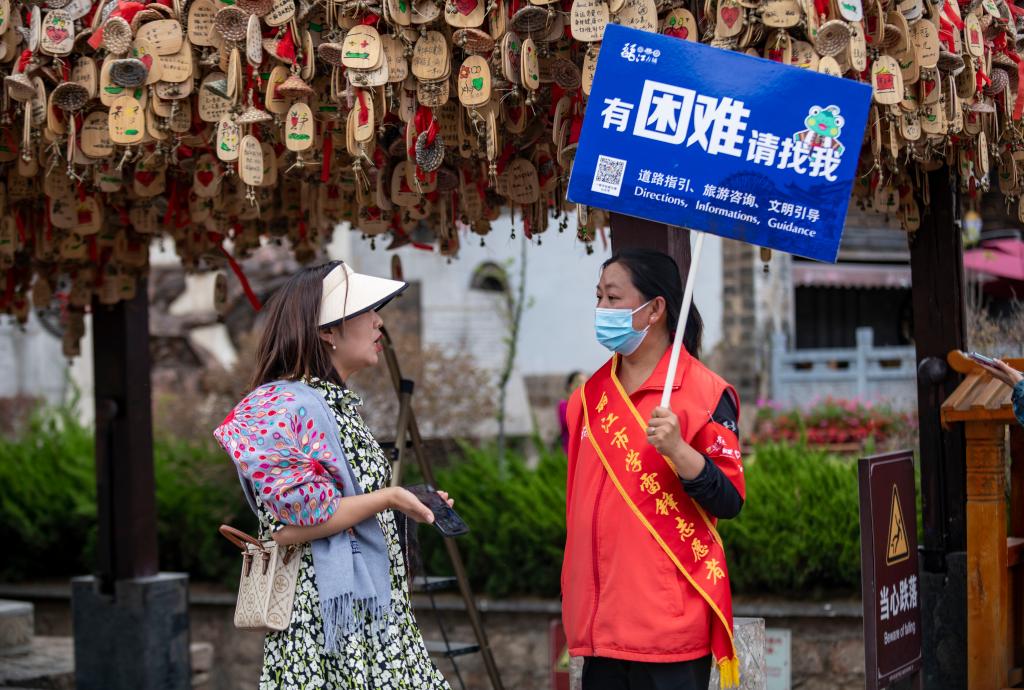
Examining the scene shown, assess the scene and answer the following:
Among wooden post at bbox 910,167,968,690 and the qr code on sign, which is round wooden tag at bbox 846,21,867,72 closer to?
the qr code on sign

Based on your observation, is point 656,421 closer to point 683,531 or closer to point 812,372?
point 683,531

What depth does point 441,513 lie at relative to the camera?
3129mm

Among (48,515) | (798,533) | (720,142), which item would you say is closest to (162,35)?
(720,142)

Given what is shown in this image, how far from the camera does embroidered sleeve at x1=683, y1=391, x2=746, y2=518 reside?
2.94 metres

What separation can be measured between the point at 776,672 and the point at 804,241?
3.58 m

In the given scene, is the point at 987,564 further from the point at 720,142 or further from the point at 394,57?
the point at 394,57

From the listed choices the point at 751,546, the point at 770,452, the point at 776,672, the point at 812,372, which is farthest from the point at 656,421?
the point at 812,372

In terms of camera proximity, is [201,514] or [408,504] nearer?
[408,504]

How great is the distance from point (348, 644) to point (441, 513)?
14.7 inches

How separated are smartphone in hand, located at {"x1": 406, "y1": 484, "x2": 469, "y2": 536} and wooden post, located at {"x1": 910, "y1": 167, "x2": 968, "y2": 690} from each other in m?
2.27

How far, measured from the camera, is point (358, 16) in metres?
3.66

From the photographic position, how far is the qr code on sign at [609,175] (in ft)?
9.94

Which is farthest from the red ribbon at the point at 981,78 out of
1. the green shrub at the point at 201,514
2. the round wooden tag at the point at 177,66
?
the green shrub at the point at 201,514

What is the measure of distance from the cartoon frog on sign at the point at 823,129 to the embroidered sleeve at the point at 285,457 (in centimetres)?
129
